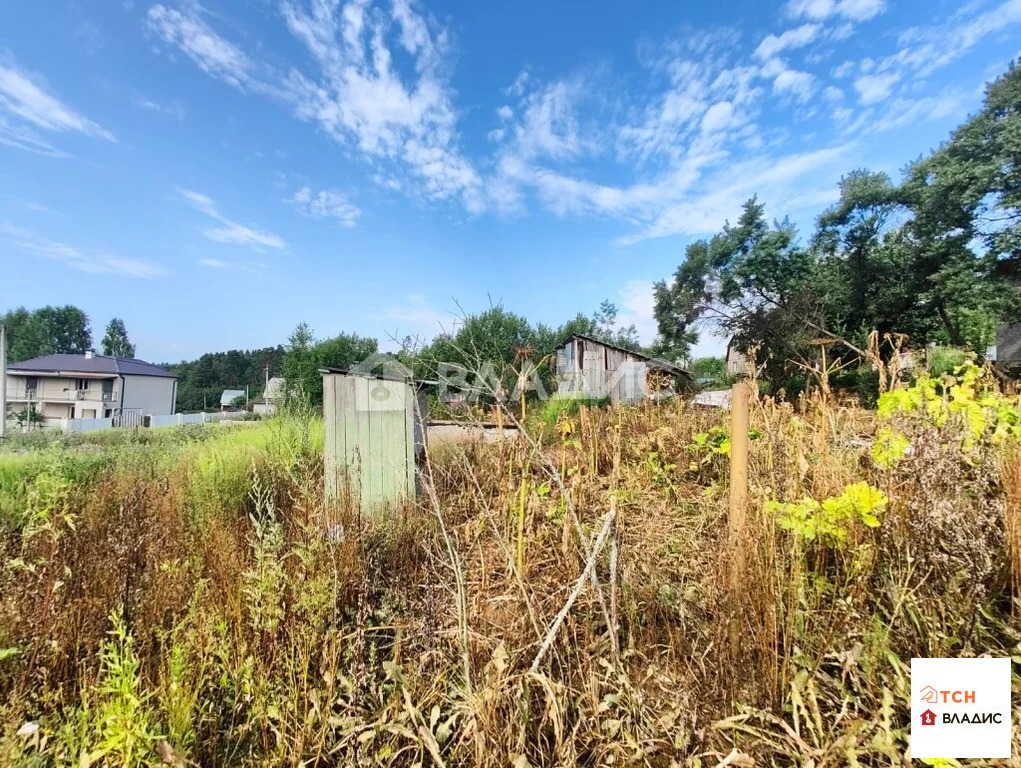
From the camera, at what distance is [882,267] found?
12.7m

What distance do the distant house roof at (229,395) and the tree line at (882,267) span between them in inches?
1844

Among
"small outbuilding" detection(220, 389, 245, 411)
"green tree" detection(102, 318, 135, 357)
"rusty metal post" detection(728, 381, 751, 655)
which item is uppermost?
"green tree" detection(102, 318, 135, 357)

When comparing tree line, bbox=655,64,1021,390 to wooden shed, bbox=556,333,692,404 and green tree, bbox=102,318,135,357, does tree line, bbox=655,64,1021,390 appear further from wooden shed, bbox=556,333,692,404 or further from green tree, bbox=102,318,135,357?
green tree, bbox=102,318,135,357

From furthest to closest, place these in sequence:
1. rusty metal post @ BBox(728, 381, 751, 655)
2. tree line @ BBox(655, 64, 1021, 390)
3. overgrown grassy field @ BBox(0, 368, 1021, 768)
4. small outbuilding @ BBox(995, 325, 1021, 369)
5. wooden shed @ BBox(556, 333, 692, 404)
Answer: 1. wooden shed @ BBox(556, 333, 692, 404)
2. small outbuilding @ BBox(995, 325, 1021, 369)
3. tree line @ BBox(655, 64, 1021, 390)
4. rusty metal post @ BBox(728, 381, 751, 655)
5. overgrown grassy field @ BBox(0, 368, 1021, 768)

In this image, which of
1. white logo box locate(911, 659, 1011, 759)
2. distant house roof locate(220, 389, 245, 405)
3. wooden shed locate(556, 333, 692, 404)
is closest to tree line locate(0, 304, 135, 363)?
distant house roof locate(220, 389, 245, 405)

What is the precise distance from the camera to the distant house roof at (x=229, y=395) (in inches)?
1844

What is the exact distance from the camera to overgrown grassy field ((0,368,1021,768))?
1267 millimetres

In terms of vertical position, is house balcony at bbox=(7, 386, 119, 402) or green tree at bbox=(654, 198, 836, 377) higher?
green tree at bbox=(654, 198, 836, 377)

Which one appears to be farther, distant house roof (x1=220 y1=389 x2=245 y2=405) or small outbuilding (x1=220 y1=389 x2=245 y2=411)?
distant house roof (x1=220 y1=389 x2=245 y2=405)

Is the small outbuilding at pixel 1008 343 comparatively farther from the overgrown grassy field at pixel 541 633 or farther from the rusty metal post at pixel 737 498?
the rusty metal post at pixel 737 498

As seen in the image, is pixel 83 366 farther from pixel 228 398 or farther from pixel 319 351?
pixel 319 351

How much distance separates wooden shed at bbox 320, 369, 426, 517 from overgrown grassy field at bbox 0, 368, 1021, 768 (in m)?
0.83

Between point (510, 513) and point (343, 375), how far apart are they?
5.22ft

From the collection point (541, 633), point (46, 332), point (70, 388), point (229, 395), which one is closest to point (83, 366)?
point (70, 388)
